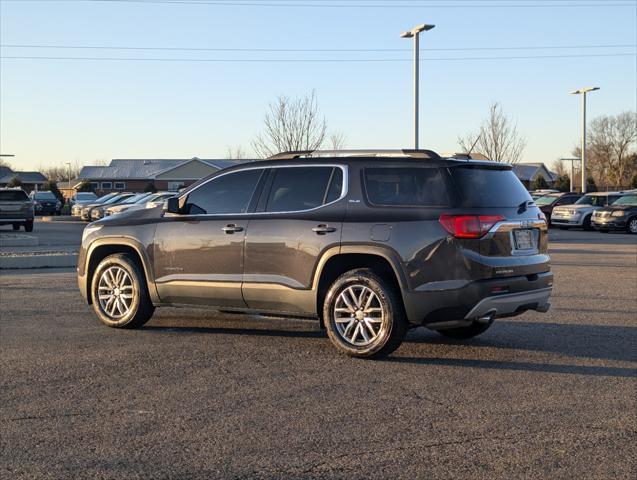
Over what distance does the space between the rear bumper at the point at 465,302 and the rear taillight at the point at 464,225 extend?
0.42 metres

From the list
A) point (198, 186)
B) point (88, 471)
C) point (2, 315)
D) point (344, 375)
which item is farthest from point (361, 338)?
point (2, 315)

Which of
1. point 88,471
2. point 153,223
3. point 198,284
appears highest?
point 153,223

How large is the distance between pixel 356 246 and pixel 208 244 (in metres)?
1.74

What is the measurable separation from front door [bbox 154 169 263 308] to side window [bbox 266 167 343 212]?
→ 273 millimetres

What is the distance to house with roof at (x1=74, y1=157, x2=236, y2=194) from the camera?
9312 cm

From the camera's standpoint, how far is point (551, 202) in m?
40.7

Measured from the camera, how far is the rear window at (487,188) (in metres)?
7.64

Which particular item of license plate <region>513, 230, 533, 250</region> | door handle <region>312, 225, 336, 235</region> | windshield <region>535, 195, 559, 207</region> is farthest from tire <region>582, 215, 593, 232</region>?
door handle <region>312, 225, 336, 235</region>

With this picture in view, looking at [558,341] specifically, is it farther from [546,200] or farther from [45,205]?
[45,205]

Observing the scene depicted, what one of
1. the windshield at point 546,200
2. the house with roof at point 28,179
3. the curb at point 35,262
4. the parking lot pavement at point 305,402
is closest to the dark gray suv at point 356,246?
the parking lot pavement at point 305,402

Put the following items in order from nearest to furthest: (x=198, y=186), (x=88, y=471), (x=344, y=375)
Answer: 1. (x=88, y=471)
2. (x=344, y=375)
3. (x=198, y=186)

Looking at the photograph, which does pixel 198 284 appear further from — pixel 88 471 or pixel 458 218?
pixel 88 471

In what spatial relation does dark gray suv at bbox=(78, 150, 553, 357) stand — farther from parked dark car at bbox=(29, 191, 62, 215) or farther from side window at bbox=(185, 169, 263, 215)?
parked dark car at bbox=(29, 191, 62, 215)

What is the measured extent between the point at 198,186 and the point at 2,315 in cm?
317
